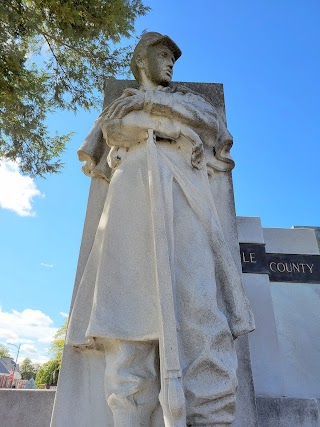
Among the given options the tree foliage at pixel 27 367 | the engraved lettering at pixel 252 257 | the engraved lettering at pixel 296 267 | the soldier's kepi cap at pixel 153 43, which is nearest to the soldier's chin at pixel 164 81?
the soldier's kepi cap at pixel 153 43

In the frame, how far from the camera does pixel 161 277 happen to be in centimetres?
238

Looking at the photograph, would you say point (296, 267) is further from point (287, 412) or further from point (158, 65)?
point (158, 65)

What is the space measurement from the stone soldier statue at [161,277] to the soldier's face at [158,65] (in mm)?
413

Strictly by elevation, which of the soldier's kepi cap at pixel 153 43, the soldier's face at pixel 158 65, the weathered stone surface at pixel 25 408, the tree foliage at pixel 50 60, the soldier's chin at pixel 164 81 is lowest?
the weathered stone surface at pixel 25 408

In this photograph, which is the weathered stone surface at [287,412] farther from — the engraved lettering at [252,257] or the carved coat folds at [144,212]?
the engraved lettering at [252,257]

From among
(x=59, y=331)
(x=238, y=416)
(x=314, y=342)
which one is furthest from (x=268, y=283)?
(x=59, y=331)

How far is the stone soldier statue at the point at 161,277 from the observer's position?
219 cm

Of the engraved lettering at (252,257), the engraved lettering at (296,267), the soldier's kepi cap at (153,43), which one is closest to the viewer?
the soldier's kepi cap at (153,43)

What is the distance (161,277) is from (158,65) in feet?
7.72

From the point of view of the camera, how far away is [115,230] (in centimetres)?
276

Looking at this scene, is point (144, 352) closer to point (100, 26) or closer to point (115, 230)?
point (115, 230)

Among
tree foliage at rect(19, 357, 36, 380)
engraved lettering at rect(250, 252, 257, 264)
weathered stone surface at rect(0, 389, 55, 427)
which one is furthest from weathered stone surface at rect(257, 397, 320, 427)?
tree foliage at rect(19, 357, 36, 380)

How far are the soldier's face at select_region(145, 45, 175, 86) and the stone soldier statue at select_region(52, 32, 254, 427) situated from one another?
0.41 m

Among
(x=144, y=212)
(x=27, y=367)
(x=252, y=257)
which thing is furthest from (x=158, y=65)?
(x=27, y=367)
